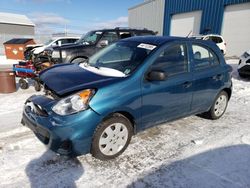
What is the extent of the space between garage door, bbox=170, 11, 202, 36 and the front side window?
17.0 m

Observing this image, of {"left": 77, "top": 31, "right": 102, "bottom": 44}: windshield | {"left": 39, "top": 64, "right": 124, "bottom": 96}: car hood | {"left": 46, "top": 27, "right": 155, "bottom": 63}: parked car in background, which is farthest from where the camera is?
{"left": 77, "top": 31, "right": 102, "bottom": 44}: windshield

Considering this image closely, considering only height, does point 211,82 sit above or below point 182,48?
below

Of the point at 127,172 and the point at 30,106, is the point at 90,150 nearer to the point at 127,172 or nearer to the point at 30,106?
the point at 127,172

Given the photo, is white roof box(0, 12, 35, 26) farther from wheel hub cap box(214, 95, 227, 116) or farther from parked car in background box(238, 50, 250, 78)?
wheel hub cap box(214, 95, 227, 116)

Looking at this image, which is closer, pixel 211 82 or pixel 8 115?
pixel 211 82

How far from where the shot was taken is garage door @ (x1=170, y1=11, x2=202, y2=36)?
1936cm

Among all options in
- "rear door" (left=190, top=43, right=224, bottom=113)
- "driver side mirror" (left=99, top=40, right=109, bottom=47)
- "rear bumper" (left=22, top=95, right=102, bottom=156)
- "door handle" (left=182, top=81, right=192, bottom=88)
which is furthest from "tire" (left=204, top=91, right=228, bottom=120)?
"driver side mirror" (left=99, top=40, right=109, bottom=47)

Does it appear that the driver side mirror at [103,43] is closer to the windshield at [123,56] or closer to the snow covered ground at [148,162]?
the windshield at [123,56]

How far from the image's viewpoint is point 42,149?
3.42 meters

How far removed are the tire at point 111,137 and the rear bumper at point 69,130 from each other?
12 cm

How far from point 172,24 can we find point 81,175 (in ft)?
69.9

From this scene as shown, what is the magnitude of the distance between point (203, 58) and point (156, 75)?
4.92 ft

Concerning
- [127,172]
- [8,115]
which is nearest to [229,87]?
[127,172]

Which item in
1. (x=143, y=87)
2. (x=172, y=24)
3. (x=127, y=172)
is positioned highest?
(x=172, y=24)
